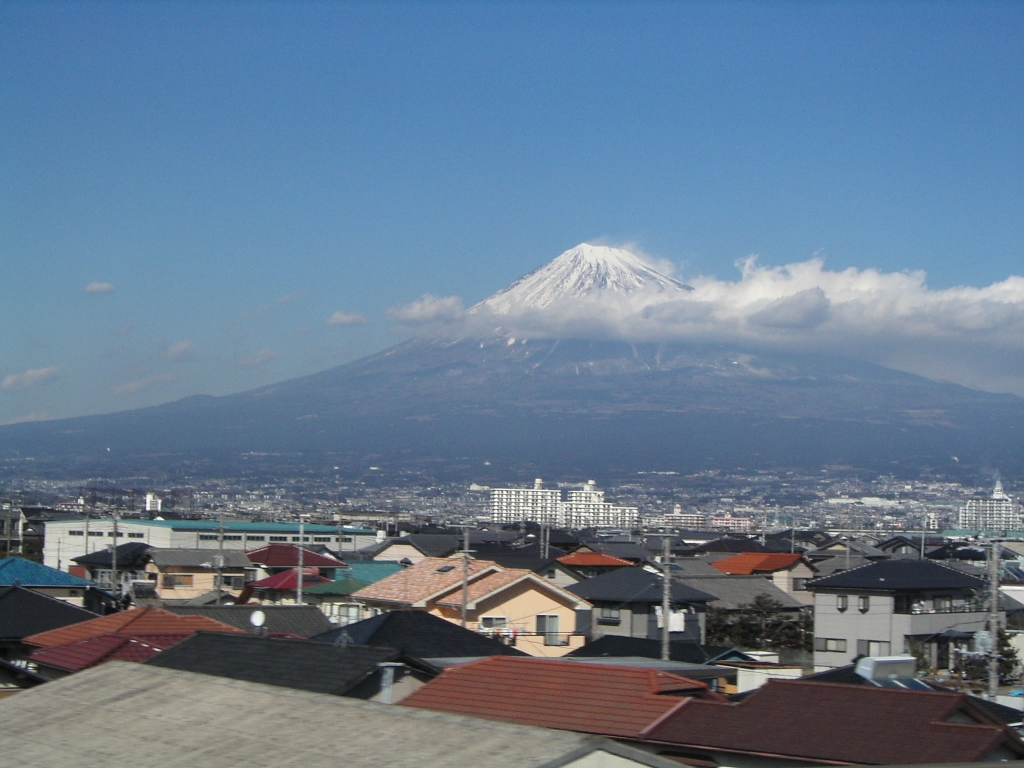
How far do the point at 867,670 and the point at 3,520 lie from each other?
49789 mm

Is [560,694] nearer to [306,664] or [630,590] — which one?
[306,664]

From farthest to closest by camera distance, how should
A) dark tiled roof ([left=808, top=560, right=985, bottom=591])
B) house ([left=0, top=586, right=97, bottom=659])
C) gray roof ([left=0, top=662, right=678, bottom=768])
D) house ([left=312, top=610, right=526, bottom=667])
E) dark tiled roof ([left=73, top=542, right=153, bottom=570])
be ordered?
dark tiled roof ([left=73, top=542, right=153, bottom=570]) → dark tiled roof ([left=808, top=560, right=985, bottom=591]) → house ([left=0, top=586, right=97, bottom=659]) → house ([left=312, top=610, right=526, bottom=667]) → gray roof ([left=0, top=662, right=678, bottom=768])

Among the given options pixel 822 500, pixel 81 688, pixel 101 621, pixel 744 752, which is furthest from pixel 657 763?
pixel 822 500

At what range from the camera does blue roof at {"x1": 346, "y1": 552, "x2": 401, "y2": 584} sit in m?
31.0

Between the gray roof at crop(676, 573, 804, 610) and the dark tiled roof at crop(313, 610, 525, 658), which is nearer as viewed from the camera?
the dark tiled roof at crop(313, 610, 525, 658)

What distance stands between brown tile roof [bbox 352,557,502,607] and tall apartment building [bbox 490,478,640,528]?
273ft

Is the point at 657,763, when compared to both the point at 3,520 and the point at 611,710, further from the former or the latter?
the point at 3,520

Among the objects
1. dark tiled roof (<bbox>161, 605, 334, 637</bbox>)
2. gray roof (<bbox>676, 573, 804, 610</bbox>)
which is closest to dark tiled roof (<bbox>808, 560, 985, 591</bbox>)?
gray roof (<bbox>676, 573, 804, 610</bbox>)

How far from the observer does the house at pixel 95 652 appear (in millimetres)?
11242

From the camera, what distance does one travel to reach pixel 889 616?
67.7ft

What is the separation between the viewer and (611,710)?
806cm

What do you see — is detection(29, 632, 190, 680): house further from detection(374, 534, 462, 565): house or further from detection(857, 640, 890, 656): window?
detection(374, 534, 462, 565): house

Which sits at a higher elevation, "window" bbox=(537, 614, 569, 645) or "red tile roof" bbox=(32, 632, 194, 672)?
"red tile roof" bbox=(32, 632, 194, 672)

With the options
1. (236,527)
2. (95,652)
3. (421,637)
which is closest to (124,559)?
(236,527)
